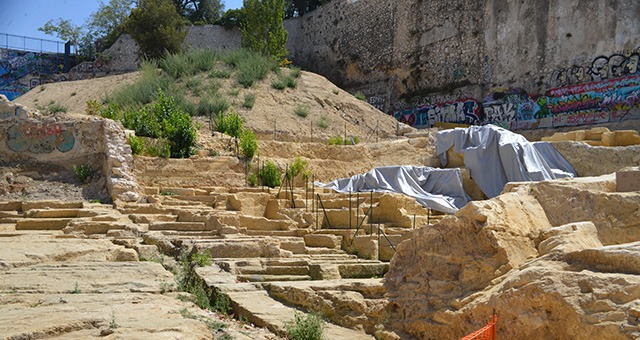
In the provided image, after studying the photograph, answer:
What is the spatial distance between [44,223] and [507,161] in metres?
10.3

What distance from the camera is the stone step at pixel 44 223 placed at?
1173cm

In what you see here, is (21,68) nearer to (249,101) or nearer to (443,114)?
(249,101)

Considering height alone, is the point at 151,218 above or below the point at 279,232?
above

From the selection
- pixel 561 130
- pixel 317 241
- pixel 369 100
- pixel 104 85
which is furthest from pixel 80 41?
pixel 317 241

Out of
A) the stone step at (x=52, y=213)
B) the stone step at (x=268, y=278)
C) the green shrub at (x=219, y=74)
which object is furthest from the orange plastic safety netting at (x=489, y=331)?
the green shrub at (x=219, y=74)

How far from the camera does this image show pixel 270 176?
16766mm

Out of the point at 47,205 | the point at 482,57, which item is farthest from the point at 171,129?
the point at 482,57

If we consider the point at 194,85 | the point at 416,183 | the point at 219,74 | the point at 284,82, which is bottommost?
the point at 416,183

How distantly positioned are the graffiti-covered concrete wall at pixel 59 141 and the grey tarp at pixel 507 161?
812 centimetres

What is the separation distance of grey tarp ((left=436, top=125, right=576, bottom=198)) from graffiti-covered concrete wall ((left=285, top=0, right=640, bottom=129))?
8427 mm

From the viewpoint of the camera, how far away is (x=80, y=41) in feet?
131

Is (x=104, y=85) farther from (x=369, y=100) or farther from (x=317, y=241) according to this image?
(x=317, y=241)

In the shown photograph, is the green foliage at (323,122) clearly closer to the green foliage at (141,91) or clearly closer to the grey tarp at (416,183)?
the green foliage at (141,91)

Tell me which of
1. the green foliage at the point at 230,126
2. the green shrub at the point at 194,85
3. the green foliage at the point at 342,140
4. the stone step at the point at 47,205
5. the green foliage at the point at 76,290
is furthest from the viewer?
the green shrub at the point at 194,85
